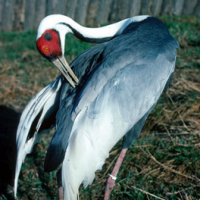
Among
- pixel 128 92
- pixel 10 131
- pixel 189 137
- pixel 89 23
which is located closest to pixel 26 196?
pixel 10 131

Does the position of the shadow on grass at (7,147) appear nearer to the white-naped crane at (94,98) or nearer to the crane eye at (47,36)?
the white-naped crane at (94,98)

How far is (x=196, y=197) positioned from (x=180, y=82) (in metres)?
1.54

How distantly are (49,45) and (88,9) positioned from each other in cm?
445

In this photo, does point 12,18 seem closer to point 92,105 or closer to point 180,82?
point 180,82

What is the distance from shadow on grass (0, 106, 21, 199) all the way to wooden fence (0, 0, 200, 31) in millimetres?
3249

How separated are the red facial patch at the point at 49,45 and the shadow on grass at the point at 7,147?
1.29 metres

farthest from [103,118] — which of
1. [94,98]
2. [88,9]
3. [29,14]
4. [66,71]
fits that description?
[29,14]

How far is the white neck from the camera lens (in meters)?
2.45

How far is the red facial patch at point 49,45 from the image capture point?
2.35 metres

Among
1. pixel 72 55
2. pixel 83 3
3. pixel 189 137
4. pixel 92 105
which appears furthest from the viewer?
pixel 83 3

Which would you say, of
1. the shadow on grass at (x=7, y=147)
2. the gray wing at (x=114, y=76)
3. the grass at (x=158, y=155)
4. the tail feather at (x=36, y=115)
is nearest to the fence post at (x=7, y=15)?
the grass at (x=158, y=155)

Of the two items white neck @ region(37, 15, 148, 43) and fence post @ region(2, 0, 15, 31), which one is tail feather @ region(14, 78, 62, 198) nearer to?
white neck @ region(37, 15, 148, 43)

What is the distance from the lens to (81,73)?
2.35 metres

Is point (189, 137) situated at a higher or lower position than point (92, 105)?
lower
